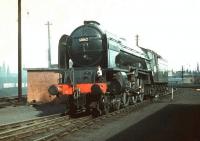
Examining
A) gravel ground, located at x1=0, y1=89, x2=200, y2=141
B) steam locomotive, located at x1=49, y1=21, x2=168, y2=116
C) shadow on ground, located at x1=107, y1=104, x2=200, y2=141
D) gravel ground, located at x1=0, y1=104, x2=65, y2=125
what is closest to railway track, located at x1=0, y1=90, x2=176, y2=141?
gravel ground, located at x1=0, y1=89, x2=200, y2=141

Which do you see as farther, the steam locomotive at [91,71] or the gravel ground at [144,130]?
the steam locomotive at [91,71]

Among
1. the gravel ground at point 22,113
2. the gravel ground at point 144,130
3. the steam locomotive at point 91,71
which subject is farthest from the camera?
the gravel ground at point 22,113

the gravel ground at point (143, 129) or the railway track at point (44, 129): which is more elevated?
the railway track at point (44, 129)

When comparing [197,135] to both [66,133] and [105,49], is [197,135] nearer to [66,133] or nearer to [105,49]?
[66,133]

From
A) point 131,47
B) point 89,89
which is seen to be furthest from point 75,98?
point 131,47

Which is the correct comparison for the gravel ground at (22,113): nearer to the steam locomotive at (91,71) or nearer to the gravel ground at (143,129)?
the gravel ground at (143,129)

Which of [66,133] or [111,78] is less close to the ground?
[111,78]

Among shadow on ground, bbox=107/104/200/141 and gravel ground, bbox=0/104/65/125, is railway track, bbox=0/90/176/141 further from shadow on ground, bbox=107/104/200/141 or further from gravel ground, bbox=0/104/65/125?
gravel ground, bbox=0/104/65/125

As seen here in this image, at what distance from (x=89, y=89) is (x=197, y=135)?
568cm

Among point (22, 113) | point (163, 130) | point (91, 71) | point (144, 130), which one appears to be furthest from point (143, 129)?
point (22, 113)

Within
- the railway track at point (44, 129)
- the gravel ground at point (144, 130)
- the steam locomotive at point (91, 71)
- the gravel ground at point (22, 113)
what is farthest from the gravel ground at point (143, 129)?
the steam locomotive at point (91, 71)

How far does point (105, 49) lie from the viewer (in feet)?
Result: 54.4

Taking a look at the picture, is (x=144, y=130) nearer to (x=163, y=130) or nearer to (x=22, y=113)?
(x=163, y=130)

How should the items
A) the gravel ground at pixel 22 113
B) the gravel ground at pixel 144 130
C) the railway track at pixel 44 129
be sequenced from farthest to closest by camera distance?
the gravel ground at pixel 22 113 → the gravel ground at pixel 144 130 → the railway track at pixel 44 129
